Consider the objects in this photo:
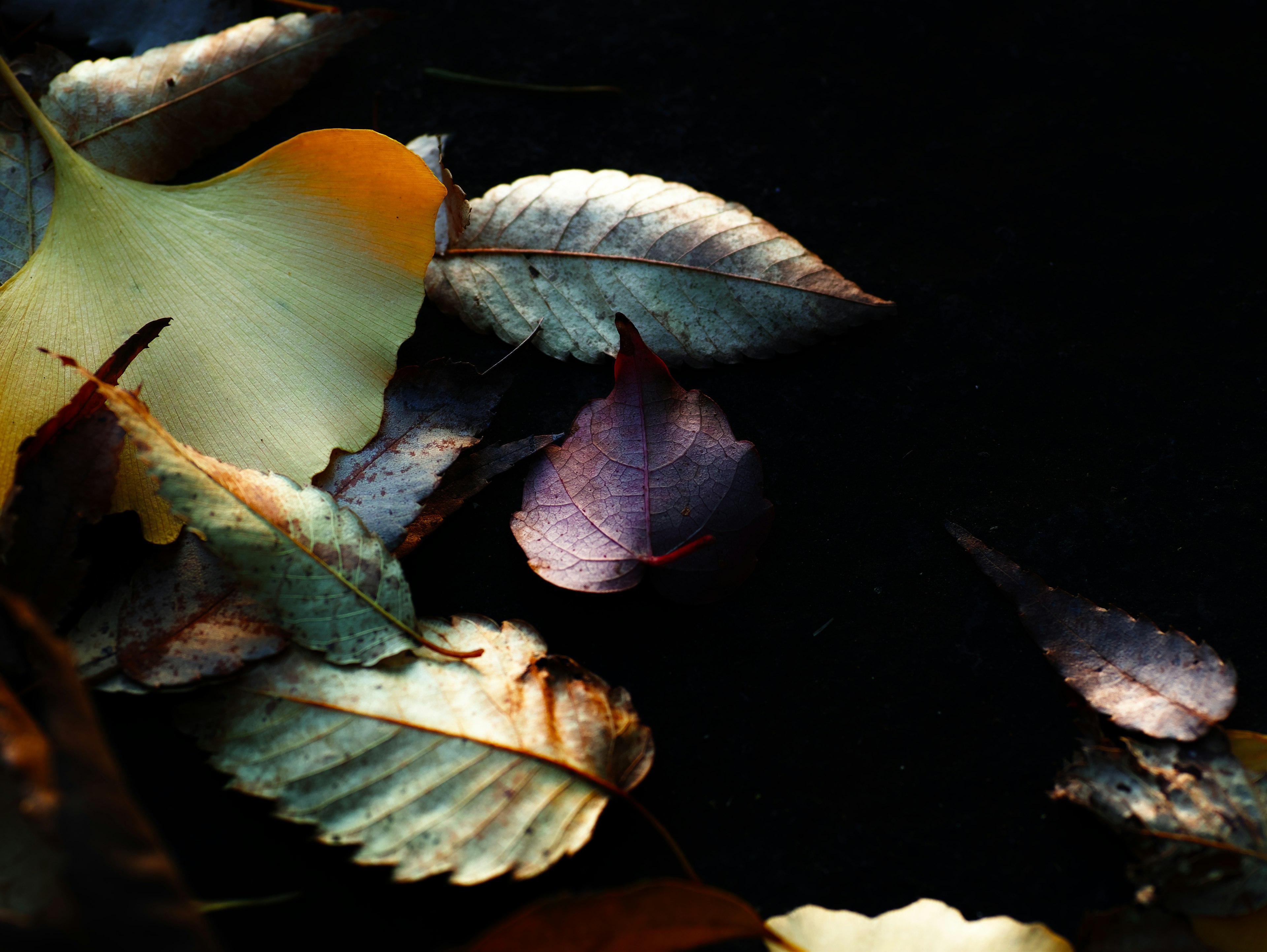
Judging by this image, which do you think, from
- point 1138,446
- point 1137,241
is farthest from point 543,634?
point 1137,241

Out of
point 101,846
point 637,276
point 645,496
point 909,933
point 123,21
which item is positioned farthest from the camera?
point 123,21

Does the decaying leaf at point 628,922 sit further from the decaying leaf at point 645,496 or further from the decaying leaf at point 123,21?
the decaying leaf at point 123,21

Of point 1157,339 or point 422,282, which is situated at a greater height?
point 422,282

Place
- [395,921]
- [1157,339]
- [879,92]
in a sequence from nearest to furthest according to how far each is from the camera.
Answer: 1. [395,921]
2. [1157,339]
3. [879,92]

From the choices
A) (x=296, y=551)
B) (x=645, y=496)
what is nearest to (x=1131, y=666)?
(x=645, y=496)

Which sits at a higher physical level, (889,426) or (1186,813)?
(889,426)

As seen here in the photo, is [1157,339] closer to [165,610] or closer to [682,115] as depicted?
[682,115]

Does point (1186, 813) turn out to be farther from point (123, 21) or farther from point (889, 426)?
point (123, 21)
